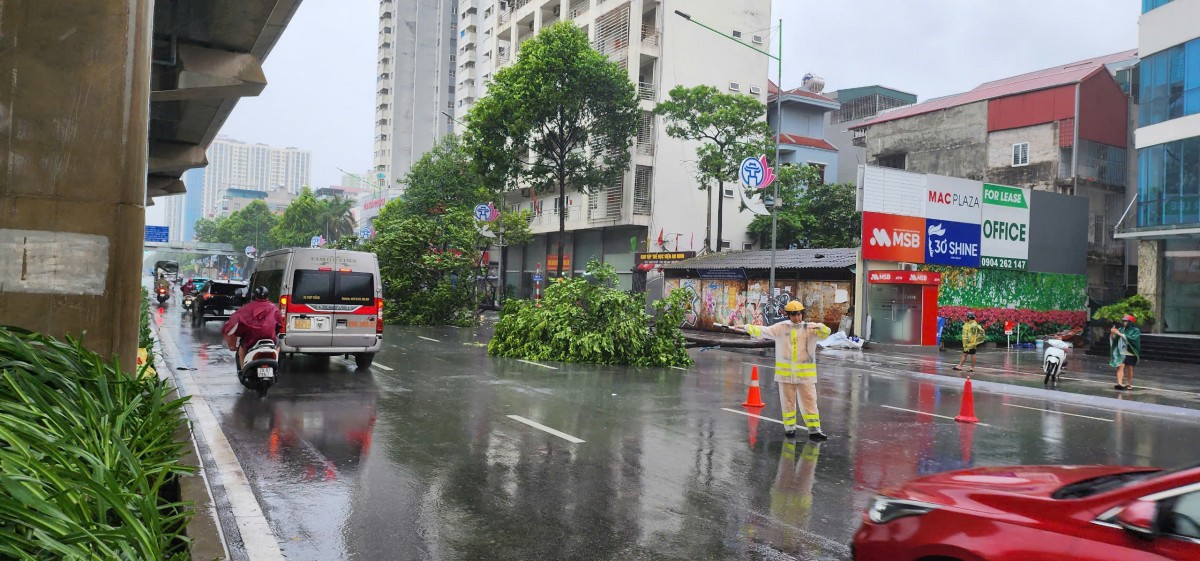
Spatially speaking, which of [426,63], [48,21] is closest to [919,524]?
[48,21]

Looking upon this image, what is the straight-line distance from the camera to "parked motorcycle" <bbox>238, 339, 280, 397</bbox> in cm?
1101

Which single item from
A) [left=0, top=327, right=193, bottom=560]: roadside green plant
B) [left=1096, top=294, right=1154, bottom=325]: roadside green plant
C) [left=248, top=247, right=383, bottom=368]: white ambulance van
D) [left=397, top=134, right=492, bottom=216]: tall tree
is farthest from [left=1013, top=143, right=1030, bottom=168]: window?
[left=0, top=327, right=193, bottom=560]: roadside green plant

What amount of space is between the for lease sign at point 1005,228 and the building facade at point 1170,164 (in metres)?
3.69

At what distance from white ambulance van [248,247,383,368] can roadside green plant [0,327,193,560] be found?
359 inches

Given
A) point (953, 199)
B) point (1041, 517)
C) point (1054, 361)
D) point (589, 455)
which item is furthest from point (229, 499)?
point (953, 199)

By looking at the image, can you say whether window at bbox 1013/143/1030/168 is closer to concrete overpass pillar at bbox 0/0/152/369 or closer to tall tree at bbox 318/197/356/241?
concrete overpass pillar at bbox 0/0/152/369

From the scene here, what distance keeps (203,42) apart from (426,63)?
9299cm

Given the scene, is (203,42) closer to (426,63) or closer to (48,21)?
(48,21)

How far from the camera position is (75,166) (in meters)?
5.93

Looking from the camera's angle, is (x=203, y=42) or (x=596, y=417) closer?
(x=596, y=417)

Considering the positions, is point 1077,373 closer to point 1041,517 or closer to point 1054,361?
point 1054,361

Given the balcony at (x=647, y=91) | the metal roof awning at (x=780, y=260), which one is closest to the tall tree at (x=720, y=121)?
the metal roof awning at (x=780, y=260)

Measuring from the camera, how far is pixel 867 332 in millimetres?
28141

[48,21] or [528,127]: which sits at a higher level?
[528,127]
